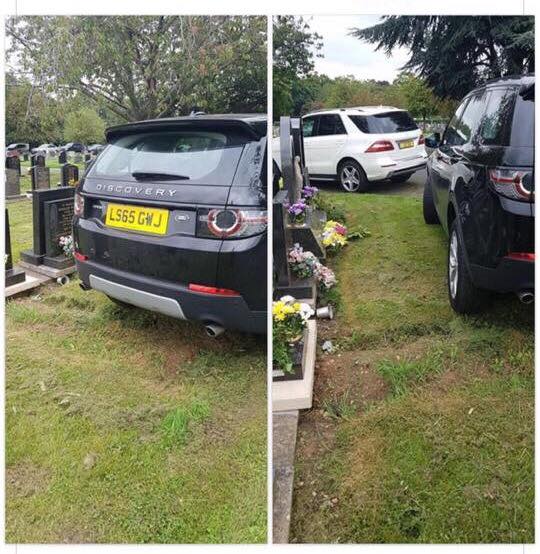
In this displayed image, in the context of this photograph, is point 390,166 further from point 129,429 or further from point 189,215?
point 129,429

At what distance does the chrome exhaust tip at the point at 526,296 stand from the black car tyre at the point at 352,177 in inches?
35.0

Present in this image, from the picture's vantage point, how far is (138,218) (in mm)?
2055

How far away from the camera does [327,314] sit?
8.28 ft

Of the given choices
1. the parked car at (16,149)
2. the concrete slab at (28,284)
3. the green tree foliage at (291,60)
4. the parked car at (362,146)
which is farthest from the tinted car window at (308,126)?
the concrete slab at (28,284)

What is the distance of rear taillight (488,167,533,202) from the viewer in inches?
82.0

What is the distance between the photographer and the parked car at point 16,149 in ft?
7.20

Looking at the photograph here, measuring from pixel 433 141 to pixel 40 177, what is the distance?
1.82 metres

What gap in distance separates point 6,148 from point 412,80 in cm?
175

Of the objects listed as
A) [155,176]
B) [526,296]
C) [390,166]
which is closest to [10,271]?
[155,176]

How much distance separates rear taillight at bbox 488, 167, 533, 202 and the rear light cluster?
0.98 meters

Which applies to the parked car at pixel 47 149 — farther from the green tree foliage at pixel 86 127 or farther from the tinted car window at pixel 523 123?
the tinted car window at pixel 523 123

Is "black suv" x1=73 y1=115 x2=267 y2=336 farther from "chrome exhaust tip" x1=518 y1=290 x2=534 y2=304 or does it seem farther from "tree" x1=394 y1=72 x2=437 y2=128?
"chrome exhaust tip" x1=518 y1=290 x2=534 y2=304

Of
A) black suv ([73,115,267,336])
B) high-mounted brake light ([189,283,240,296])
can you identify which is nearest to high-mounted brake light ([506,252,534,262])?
black suv ([73,115,267,336])
